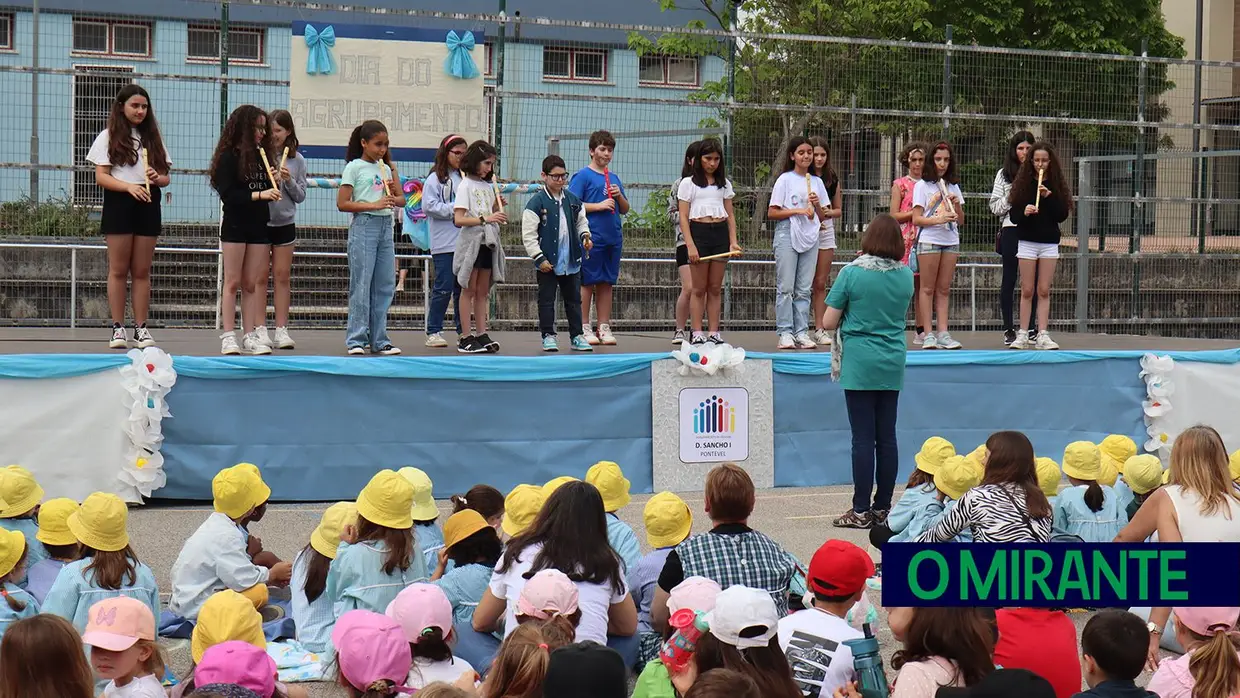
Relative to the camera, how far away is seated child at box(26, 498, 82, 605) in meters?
5.48

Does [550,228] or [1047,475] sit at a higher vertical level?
[550,228]

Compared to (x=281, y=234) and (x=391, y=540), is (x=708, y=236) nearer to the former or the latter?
(x=281, y=234)

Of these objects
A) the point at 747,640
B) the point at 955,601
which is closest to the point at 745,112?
the point at 747,640

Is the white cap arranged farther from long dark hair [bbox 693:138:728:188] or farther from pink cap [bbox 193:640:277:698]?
long dark hair [bbox 693:138:728:188]

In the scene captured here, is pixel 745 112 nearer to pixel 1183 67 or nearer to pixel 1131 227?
pixel 1131 227

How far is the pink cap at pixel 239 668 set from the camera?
382 centimetres

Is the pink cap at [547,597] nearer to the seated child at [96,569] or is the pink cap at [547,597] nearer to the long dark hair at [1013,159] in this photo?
the seated child at [96,569]

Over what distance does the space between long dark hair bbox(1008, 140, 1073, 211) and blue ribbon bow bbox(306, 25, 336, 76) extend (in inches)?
226

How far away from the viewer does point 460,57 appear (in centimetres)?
1191

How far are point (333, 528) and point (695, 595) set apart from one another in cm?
199

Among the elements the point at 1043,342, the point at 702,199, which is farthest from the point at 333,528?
the point at 1043,342

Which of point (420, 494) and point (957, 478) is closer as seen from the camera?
point (420, 494)

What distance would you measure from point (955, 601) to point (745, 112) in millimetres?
11665

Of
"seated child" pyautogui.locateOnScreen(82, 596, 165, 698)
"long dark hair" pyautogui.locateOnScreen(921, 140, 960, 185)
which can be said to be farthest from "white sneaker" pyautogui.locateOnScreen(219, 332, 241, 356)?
"long dark hair" pyautogui.locateOnScreen(921, 140, 960, 185)
